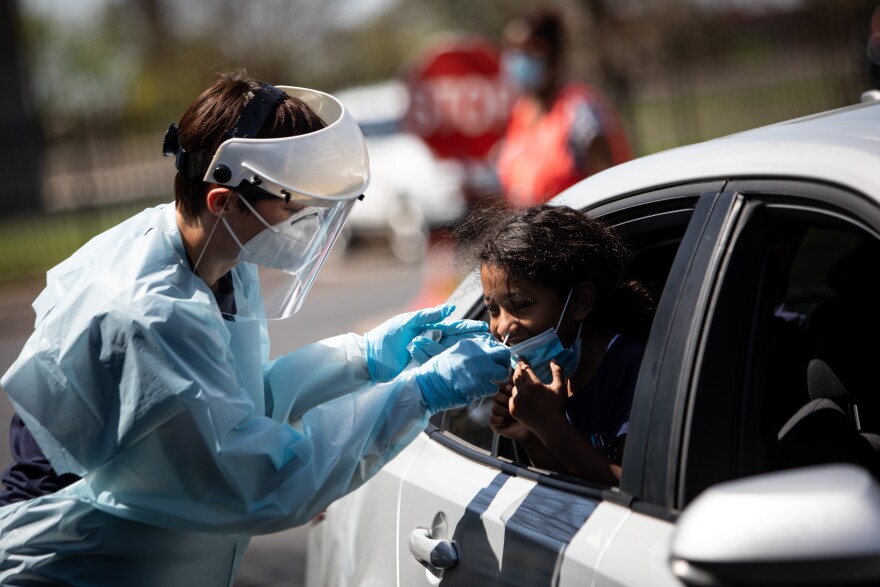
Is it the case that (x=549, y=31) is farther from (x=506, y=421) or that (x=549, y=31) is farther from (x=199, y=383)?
(x=199, y=383)

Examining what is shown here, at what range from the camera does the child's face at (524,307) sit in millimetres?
2445

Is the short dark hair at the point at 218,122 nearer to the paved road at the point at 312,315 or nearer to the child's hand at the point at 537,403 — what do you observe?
the child's hand at the point at 537,403

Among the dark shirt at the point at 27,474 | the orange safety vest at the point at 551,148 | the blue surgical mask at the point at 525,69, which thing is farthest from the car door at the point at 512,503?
the blue surgical mask at the point at 525,69

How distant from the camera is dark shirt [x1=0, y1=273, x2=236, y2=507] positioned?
228cm

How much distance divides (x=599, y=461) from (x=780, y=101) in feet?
57.5

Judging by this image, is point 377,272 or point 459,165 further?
point 377,272

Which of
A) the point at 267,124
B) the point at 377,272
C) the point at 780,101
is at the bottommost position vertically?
the point at 377,272

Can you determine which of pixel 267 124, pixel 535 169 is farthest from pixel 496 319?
pixel 535 169

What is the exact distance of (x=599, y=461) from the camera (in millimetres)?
2133

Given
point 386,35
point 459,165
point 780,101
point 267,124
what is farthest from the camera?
point 386,35

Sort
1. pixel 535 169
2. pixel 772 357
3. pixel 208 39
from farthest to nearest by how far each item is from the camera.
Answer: pixel 208 39
pixel 535 169
pixel 772 357

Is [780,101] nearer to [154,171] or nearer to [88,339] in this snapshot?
[154,171]

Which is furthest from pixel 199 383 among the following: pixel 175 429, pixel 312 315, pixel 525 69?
pixel 312 315

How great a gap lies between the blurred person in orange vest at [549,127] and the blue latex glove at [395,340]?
101 inches
